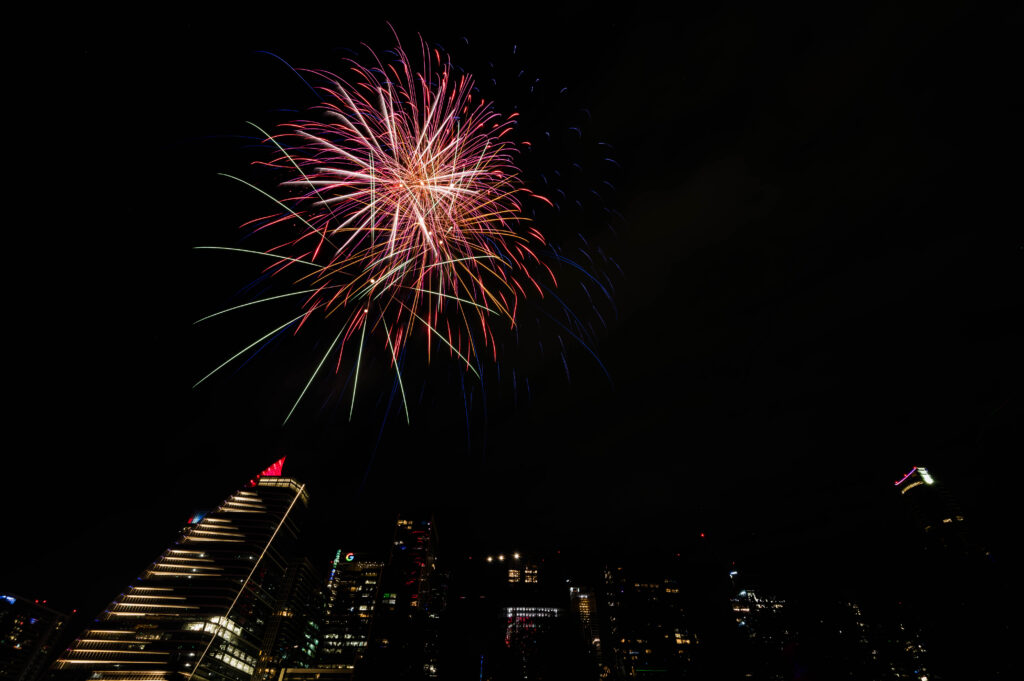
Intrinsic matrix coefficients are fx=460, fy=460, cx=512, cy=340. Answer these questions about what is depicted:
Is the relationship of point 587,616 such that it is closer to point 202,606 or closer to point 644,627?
point 644,627

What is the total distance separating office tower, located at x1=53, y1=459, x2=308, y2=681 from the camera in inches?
2569

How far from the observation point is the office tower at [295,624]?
93387 mm

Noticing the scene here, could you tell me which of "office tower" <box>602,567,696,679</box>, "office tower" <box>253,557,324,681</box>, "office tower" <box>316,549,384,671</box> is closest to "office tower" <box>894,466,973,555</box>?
"office tower" <box>602,567,696,679</box>

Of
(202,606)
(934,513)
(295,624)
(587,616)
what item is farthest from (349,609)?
(934,513)

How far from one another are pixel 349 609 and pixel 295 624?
11860mm

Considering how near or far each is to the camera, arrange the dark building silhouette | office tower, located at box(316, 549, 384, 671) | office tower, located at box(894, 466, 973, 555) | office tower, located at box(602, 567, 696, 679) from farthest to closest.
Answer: office tower, located at box(316, 549, 384, 671) < office tower, located at box(894, 466, 973, 555) < the dark building silhouette < office tower, located at box(602, 567, 696, 679)

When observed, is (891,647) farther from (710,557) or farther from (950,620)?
(710,557)

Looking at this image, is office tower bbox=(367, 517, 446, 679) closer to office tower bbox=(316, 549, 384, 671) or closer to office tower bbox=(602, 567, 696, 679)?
office tower bbox=(316, 549, 384, 671)

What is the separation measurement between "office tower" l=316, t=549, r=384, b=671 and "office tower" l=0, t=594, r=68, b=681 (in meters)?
47.9

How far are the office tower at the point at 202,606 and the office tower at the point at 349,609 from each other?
2525 centimetres

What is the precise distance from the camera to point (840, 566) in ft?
157

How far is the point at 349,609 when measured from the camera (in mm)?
109875

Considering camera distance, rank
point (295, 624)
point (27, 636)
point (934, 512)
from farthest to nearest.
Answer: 1. point (295, 624)
2. point (27, 636)
3. point (934, 512)

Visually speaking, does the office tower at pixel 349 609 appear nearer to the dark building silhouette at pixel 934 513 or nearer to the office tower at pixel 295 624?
the office tower at pixel 295 624
